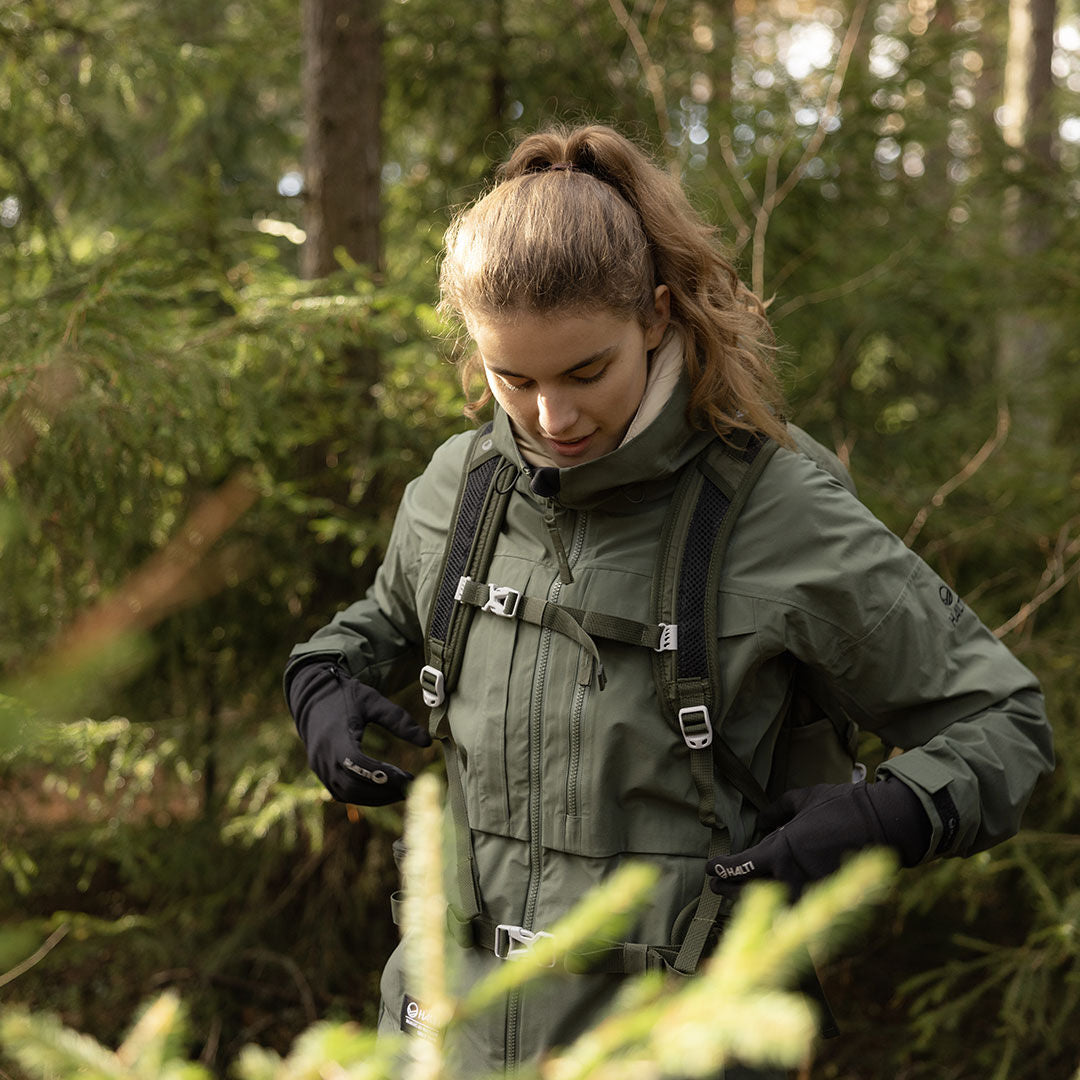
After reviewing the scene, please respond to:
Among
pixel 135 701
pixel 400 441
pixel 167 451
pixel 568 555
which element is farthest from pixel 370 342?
pixel 568 555

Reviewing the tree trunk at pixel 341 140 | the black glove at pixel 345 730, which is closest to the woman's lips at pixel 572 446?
the black glove at pixel 345 730

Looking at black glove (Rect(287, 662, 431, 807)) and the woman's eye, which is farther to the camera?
black glove (Rect(287, 662, 431, 807))

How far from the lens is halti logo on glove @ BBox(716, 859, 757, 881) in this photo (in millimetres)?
1744

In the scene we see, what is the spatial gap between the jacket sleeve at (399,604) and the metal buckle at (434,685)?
0.56 ft

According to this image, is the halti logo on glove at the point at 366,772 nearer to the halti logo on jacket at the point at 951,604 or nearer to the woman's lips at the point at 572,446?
the woman's lips at the point at 572,446

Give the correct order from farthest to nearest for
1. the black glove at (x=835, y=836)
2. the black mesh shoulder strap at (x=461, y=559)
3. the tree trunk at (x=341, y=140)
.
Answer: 1. the tree trunk at (x=341, y=140)
2. the black mesh shoulder strap at (x=461, y=559)
3. the black glove at (x=835, y=836)

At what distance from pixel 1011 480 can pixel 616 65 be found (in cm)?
279

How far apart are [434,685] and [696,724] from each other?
0.56m

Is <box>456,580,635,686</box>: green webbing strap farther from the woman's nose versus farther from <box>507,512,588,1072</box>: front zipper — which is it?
the woman's nose

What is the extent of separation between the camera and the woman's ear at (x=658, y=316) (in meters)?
2.00

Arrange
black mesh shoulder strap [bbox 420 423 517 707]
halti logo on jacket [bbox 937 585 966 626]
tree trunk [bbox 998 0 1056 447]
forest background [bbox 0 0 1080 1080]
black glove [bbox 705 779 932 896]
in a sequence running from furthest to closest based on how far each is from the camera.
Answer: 1. tree trunk [bbox 998 0 1056 447]
2. forest background [bbox 0 0 1080 1080]
3. black mesh shoulder strap [bbox 420 423 517 707]
4. halti logo on jacket [bbox 937 585 966 626]
5. black glove [bbox 705 779 932 896]

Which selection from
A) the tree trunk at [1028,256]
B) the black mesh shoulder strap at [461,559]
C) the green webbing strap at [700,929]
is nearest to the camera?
the green webbing strap at [700,929]

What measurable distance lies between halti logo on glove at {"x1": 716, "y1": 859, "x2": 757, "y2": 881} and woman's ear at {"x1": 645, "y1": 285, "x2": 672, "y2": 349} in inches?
37.8

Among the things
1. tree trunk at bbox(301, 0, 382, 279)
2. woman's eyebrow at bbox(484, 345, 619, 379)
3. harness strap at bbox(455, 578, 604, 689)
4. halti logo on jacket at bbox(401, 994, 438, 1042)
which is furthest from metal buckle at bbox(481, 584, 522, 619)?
tree trunk at bbox(301, 0, 382, 279)
